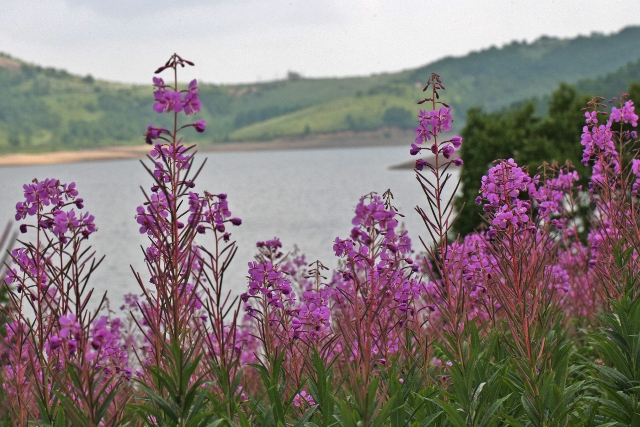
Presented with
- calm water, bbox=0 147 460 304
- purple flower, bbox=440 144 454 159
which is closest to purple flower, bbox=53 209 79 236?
purple flower, bbox=440 144 454 159

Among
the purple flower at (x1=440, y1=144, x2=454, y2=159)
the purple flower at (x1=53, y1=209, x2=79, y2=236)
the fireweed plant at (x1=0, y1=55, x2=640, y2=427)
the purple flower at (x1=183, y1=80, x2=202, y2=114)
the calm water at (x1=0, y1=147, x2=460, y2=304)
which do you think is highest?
the purple flower at (x1=183, y1=80, x2=202, y2=114)

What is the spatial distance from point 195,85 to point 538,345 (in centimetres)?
280

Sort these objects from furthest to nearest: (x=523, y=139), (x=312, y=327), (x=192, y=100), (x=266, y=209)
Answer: (x=266, y=209)
(x=523, y=139)
(x=312, y=327)
(x=192, y=100)

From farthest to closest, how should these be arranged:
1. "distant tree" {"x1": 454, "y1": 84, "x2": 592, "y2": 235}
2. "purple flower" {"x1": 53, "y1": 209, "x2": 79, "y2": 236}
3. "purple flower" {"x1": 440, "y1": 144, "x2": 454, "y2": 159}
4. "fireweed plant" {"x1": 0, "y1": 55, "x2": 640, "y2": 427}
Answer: "distant tree" {"x1": 454, "y1": 84, "x2": 592, "y2": 235}, "purple flower" {"x1": 440, "y1": 144, "x2": 454, "y2": 159}, "purple flower" {"x1": 53, "y1": 209, "x2": 79, "y2": 236}, "fireweed plant" {"x1": 0, "y1": 55, "x2": 640, "y2": 427}

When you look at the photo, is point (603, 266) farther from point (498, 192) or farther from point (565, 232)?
point (565, 232)

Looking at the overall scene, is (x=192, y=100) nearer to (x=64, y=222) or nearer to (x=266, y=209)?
(x=64, y=222)

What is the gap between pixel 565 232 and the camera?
36.5 feet

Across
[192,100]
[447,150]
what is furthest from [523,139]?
[192,100]

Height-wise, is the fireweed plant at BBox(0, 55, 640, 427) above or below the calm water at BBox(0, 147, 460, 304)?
above

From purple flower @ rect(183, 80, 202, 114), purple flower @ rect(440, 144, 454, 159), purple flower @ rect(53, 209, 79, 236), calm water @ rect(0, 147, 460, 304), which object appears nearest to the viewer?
purple flower @ rect(183, 80, 202, 114)

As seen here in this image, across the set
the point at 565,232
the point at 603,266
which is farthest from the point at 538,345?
the point at 565,232

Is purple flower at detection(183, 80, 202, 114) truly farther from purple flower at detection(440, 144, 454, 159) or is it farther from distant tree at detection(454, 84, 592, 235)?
distant tree at detection(454, 84, 592, 235)

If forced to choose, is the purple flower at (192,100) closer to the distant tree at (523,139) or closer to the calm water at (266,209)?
the calm water at (266,209)

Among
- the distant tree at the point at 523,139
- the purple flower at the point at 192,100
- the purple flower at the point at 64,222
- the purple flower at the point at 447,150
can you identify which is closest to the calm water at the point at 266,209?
the distant tree at the point at 523,139
